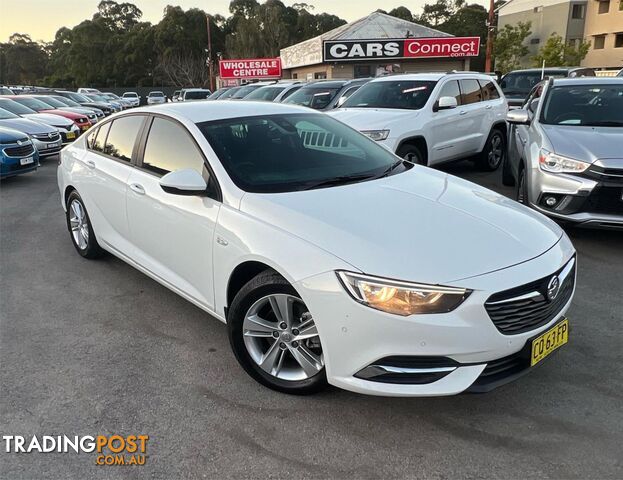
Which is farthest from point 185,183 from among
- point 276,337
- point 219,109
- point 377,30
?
point 377,30

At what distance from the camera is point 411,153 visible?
7848 mm

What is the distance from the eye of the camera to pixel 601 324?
12.3 feet

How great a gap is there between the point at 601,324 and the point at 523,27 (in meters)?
46.6

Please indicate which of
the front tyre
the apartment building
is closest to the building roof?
the apartment building

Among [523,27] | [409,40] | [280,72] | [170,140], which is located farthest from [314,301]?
[523,27]

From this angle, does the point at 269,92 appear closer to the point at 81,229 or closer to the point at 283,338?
the point at 81,229

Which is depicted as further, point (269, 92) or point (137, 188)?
point (269, 92)

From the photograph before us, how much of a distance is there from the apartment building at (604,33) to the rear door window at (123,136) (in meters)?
52.3

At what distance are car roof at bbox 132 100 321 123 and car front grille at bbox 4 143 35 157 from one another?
644cm

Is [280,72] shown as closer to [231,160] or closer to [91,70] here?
[231,160]

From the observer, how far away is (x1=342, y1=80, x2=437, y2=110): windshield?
819 centimetres

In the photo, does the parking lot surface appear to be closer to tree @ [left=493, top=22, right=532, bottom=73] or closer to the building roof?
the building roof

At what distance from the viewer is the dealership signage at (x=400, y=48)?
2916 centimetres

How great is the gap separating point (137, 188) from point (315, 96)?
8.96m
